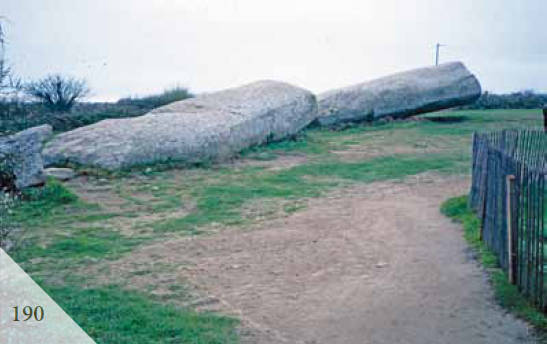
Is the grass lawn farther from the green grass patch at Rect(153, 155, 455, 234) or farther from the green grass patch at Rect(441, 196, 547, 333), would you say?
the green grass patch at Rect(441, 196, 547, 333)

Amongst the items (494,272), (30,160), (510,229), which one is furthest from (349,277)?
(30,160)

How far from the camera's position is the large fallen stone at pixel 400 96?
18.8m

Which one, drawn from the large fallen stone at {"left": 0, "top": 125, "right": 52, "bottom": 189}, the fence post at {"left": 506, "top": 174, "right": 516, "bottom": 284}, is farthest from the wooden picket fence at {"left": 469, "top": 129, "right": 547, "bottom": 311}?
the large fallen stone at {"left": 0, "top": 125, "right": 52, "bottom": 189}

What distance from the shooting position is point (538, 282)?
4852 millimetres

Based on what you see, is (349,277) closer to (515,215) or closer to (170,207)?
(515,215)

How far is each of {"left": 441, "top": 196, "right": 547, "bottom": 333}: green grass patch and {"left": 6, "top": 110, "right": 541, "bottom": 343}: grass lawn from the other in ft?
6.88

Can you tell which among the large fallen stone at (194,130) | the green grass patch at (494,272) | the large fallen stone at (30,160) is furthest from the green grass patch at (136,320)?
the large fallen stone at (194,130)

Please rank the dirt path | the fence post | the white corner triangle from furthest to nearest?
the fence post < the dirt path < the white corner triangle

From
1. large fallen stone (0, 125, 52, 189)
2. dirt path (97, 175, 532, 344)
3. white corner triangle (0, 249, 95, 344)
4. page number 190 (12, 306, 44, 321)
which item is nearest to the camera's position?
white corner triangle (0, 249, 95, 344)

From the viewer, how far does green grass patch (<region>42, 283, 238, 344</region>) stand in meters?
4.43

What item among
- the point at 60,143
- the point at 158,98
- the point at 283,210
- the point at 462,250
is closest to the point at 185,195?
the point at 283,210

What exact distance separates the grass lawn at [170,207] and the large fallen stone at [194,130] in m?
0.34

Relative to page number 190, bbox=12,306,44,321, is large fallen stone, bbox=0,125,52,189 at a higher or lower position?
higher

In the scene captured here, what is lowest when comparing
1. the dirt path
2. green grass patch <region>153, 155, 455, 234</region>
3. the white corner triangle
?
green grass patch <region>153, 155, 455, 234</region>
